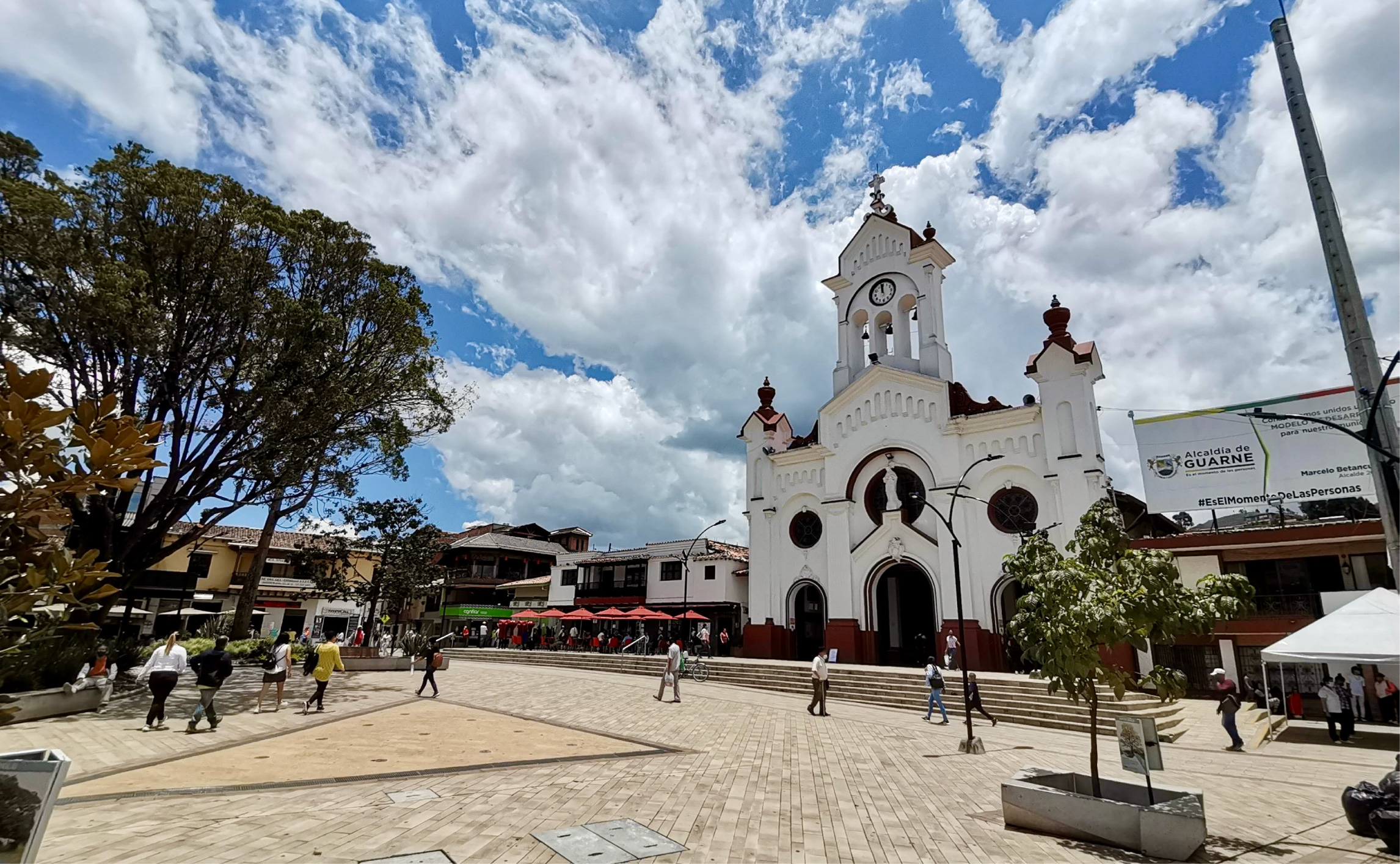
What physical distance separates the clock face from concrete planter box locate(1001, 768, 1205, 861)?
82.3 ft

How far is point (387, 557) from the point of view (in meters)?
31.1

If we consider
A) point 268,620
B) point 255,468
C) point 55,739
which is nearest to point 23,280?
point 255,468

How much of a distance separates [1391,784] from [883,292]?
2591 centimetres

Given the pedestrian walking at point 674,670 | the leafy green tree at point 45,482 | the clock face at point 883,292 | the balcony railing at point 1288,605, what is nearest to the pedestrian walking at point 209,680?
the leafy green tree at point 45,482

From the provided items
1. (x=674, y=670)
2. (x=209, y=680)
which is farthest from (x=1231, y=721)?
(x=209, y=680)

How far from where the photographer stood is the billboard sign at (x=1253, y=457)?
74.5 feet

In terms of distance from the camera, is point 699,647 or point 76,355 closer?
point 76,355

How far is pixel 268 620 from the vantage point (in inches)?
1679

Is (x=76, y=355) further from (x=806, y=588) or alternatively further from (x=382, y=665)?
(x=806, y=588)

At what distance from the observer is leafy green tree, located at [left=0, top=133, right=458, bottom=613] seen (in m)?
14.6

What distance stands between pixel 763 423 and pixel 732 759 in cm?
2280

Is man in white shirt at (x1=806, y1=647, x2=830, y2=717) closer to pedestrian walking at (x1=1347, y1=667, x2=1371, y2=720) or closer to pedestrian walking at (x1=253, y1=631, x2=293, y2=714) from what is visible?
pedestrian walking at (x1=253, y1=631, x2=293, y2=714)

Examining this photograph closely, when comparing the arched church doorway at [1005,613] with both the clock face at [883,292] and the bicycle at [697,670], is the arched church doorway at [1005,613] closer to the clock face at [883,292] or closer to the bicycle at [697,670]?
the bicycle at [697,670]

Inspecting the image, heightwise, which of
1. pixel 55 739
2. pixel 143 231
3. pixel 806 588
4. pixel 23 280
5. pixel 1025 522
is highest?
pixel 143 231
